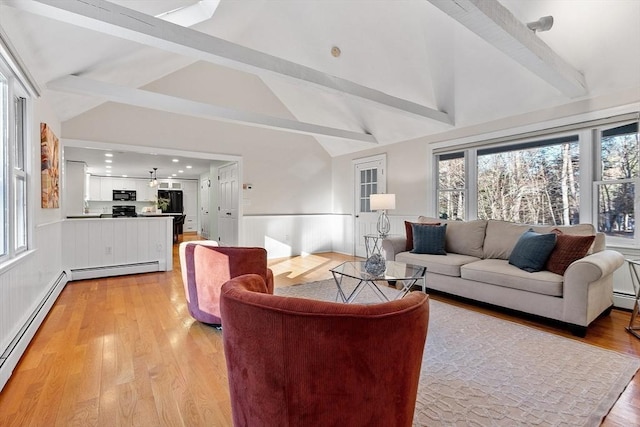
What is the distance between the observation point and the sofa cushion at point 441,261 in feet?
11.4

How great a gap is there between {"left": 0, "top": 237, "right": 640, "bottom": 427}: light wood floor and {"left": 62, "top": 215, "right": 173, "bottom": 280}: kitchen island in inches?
39.9

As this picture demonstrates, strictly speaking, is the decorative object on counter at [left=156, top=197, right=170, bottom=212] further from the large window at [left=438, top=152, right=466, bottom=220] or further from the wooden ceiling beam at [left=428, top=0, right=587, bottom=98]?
the wooden ceiling beam at [left=428, top=0, right=587, bottom=98]

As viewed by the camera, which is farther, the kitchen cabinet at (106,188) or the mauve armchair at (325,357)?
the kitchen cabinet at (106,188)

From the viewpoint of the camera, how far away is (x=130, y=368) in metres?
2.05

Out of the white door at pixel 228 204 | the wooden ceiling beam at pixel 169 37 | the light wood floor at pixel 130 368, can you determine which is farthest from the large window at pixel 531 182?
the white door at pixel 228 204

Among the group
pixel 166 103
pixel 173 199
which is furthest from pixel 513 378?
pixel 173 199

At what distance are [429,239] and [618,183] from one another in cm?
203

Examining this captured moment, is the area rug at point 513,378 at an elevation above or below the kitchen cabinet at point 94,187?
below

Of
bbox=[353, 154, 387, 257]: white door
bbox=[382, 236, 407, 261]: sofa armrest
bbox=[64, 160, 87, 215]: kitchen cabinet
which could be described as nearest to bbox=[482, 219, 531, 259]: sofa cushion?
bbox=[382, 236, 407, 261]: sofa armrest

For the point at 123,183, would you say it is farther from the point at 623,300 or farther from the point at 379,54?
the point at 623,300

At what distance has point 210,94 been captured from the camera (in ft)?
18.7

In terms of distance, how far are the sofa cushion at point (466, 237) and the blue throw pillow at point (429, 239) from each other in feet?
0.46

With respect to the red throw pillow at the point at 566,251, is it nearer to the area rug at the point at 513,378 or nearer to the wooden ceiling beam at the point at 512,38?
the area rug at the point at 513,378

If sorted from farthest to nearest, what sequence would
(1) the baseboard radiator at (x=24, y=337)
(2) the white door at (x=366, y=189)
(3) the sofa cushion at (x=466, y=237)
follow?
(2) the white door at (x=366, y=189)
(3) the sofa cushion at (x=466, y=237)
(1) the baseboard radiator at (x=24, y=337)
